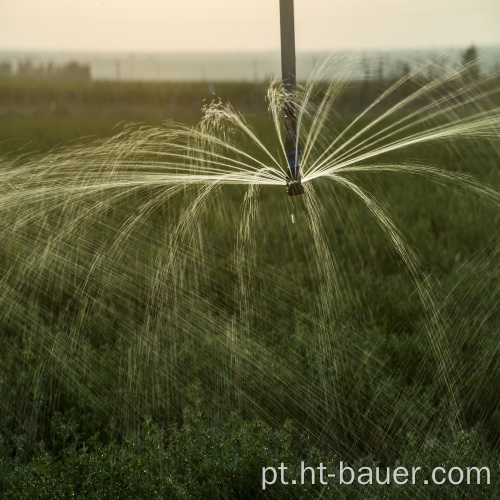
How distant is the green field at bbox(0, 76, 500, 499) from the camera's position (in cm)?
271

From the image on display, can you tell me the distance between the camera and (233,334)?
4.24 m

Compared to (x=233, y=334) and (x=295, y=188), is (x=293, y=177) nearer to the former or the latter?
(x=295, y=188)

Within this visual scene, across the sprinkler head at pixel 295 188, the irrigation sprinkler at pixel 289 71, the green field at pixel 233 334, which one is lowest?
the green field at pixel 233 334

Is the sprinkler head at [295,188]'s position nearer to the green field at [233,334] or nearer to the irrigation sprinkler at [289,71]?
the irrigation sprinkler at [289,71]

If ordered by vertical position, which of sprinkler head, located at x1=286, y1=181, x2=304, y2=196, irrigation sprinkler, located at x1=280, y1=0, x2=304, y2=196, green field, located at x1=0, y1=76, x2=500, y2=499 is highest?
irrigation sprinkler, located at x1=280, y1=0, x2=304, y2=196

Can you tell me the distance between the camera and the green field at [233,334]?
2.71 metres

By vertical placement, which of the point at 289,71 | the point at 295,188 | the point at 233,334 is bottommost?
the point at 233,334

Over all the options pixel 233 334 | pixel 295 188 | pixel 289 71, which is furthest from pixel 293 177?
pixel 233 334

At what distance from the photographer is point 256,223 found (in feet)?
22.1

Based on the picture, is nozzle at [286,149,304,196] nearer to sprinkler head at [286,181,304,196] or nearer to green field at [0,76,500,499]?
sprinkler head at [286,181,304,196]

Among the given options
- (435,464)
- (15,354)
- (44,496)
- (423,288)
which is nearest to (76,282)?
(15,354)

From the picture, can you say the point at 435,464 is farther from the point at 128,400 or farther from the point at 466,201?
the point at 466,201

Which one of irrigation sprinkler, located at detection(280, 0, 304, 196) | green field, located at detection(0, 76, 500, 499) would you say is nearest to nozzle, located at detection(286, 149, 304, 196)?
irrigation sprinkler, located at detection(280, 0, 304, 196)

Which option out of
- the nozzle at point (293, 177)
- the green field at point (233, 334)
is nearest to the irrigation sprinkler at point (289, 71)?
the nozzle at point (293, 177)
